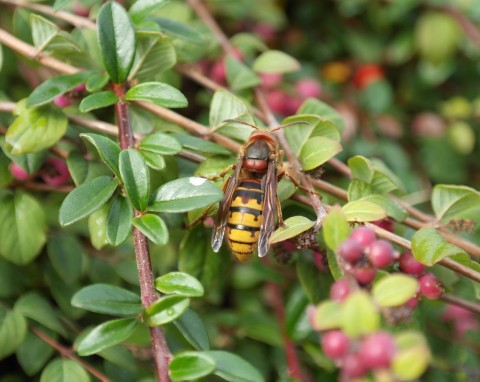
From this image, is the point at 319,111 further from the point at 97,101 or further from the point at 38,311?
the point at 38,311

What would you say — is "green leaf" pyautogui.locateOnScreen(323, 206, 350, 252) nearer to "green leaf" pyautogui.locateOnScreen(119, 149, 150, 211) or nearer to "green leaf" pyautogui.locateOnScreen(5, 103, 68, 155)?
"green leaf" pyautogui.locateOnScreen(119, 149, 150, 211)

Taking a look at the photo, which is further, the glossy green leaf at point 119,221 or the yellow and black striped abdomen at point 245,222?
the yellow and black striped abdomen at point 245,222

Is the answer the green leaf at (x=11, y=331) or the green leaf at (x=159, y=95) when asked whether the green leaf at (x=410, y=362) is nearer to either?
the green leaf at (x=159, y=95)

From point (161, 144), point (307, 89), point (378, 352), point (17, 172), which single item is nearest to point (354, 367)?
point (378, 352)

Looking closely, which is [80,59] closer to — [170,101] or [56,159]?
[56,159]

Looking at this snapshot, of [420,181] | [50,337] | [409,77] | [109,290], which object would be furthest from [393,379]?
[409,77]

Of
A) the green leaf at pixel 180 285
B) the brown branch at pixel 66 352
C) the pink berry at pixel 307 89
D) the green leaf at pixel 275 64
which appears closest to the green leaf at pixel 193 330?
the green leaf at pixel 180 285
